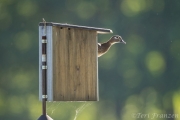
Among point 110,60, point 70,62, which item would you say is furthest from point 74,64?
point 110,60

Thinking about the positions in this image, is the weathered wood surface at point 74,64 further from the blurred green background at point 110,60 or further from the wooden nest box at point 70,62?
the blurred green background at point 110,60

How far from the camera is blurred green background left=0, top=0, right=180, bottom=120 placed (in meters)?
14.9

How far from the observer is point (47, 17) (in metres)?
15.0

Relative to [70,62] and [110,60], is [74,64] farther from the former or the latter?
[110,60]

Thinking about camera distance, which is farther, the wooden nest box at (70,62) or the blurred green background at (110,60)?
the blurred green background at (110,60)

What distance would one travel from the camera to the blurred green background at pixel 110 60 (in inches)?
→ 588

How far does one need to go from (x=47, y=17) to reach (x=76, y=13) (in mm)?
677

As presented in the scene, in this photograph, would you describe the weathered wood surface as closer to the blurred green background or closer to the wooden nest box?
the wooden nest box

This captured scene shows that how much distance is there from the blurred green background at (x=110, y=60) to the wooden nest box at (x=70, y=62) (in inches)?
307

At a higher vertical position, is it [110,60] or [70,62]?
[110,60]

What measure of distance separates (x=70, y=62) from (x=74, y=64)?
52 millimetres

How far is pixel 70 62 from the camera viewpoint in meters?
6.88

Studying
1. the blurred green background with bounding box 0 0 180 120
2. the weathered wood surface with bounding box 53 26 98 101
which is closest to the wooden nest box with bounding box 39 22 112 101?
the weathered wood surface with bounding box 53 26 98 101

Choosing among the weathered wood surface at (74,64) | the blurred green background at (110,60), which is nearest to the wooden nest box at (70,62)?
the weathered wood surface at (74,64)
